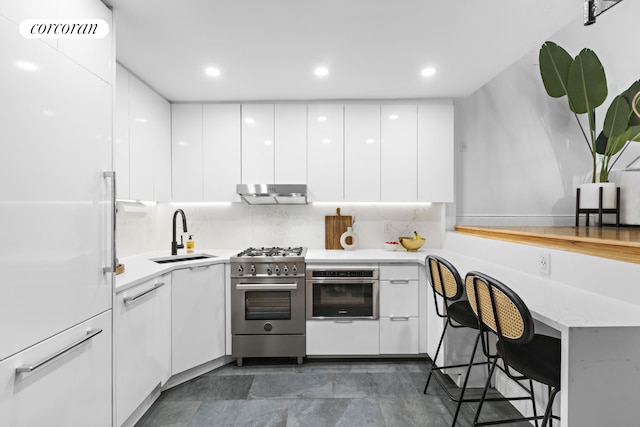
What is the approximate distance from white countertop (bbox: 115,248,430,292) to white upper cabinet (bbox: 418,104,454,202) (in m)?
0.62

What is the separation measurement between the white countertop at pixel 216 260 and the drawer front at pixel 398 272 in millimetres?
59

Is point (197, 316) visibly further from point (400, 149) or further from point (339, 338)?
point (400, 149)

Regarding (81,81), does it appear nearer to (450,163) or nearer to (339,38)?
(339,38)

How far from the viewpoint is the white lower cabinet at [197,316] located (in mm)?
2582

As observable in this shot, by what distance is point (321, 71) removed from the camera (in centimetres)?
262

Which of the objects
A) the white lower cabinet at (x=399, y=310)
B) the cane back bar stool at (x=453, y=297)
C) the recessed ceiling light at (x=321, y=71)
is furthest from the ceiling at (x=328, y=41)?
the white lower cabinet at (x=399, y=310)

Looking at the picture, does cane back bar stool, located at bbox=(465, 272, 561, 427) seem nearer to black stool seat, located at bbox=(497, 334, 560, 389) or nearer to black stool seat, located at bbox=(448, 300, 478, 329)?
black stool seat, located at bbox=(497, 334, 560, 389)

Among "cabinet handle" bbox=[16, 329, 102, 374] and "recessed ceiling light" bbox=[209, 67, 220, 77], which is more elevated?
"recessed ceiling light" bbox=[209, 67, 220, 77]

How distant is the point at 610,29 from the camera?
399cm

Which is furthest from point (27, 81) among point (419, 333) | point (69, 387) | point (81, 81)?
point (419, 333)

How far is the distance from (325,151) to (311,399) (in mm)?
2160

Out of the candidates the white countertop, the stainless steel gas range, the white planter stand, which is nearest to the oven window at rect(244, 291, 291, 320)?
the stainless steel gas range

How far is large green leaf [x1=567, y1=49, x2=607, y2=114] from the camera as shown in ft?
10.2

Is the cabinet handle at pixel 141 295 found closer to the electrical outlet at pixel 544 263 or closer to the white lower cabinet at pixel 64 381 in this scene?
the white lower cabinet at pixel 64 381
